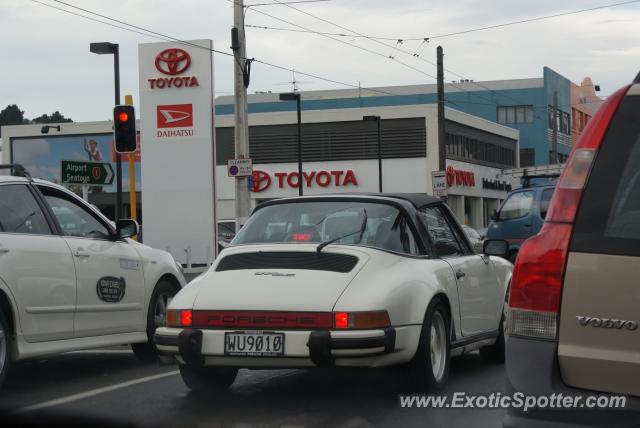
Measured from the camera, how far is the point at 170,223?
2791cm

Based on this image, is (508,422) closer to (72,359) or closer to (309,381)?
(309,381)

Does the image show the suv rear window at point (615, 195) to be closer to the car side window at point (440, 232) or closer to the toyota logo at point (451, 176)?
the car side window at point (440, 232)

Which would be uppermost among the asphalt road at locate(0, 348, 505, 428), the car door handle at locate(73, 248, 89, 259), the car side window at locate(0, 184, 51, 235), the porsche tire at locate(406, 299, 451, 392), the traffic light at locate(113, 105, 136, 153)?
the traffic light at locate(113, 105, 136, 153)

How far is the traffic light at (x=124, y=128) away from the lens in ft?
57.3

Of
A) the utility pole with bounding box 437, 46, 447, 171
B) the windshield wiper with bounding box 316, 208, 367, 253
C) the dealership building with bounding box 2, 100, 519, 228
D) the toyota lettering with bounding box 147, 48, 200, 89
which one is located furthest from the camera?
the dealership building with bounding box 2, 100, 519, 228

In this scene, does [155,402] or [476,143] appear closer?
[155,402]

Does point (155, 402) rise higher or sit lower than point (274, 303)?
lower

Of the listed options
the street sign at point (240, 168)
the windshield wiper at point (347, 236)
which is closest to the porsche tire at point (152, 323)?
the windshield wiper at point (347, 236)

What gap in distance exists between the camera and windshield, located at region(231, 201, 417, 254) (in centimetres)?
714

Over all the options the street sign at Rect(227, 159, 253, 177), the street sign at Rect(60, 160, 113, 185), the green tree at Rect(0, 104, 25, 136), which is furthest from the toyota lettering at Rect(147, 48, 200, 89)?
the green tree at Rect(0, 104, 25, 136)

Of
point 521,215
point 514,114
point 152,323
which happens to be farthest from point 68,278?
point 514,114

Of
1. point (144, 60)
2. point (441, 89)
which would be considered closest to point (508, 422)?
point (144, 60)

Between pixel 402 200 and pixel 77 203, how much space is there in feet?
9.45

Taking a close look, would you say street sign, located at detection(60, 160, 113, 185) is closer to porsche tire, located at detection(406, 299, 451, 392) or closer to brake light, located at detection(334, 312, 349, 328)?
A: porsche tire, located at detection(406, 299, 451, 392)
